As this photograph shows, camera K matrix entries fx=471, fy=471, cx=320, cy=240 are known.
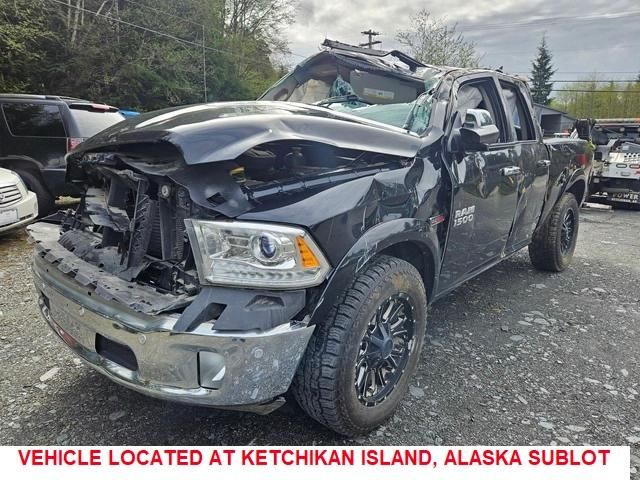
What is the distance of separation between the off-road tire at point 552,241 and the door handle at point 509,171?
1277 mm

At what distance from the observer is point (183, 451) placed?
212cm

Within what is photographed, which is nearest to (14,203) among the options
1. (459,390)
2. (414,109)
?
(414,109)

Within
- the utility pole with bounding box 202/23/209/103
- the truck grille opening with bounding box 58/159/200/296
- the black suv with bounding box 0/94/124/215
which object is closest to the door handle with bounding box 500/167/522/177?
the truck grille opening with bounding box 58/159/200/296

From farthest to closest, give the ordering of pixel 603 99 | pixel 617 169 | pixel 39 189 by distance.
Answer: pixel 603 99 → pixel 617 169 → pixel 39 189

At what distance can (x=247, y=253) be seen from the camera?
180 centimetres

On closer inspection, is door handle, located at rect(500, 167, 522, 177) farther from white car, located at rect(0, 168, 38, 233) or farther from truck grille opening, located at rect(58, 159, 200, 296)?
white car, located at rect(0, 168, 38, 233)

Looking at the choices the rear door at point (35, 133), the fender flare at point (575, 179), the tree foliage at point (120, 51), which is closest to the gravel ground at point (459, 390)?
the fender flare at point (575, 179)

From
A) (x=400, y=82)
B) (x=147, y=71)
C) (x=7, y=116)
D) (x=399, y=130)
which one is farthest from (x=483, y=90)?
(x=147, y=71)

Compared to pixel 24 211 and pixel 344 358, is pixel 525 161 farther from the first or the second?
pixel 24 211

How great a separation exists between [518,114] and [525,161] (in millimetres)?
552

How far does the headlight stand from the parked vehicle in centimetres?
1039

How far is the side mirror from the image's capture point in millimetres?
2730

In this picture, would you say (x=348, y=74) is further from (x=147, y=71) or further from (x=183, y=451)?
(x=147, y=71)

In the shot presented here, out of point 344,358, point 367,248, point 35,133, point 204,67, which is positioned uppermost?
point 204,67
